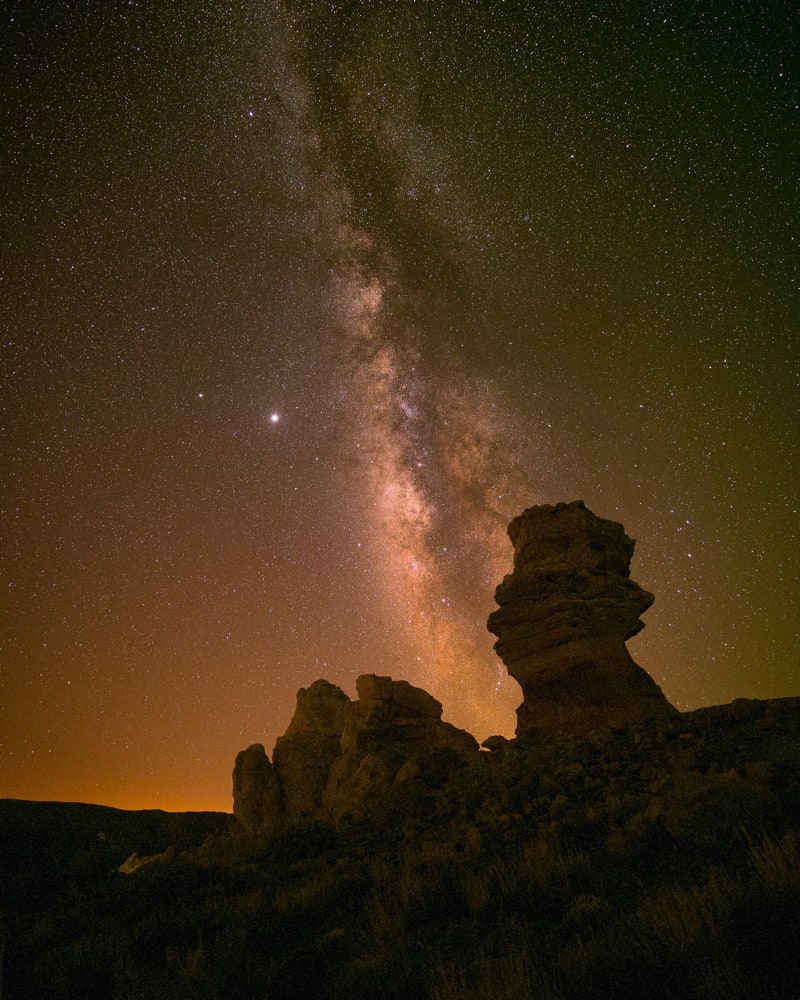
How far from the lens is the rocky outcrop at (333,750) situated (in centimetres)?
2014

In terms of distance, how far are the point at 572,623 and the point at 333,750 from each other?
1369 cm

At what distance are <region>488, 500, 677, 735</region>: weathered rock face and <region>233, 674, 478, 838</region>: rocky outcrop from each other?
4.27 metres

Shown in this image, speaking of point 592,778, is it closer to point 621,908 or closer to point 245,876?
point 621,908

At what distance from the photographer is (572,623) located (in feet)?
68.0

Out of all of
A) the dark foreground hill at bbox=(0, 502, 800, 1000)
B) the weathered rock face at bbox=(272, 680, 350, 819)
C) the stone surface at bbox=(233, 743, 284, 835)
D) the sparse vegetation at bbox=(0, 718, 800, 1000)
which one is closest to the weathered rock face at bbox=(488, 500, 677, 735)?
the dark foreground hill at bbox=(0, 502, 800, 1000)

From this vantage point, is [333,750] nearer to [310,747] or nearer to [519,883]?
[310,747]

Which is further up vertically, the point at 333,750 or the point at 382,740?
the point at 333,750

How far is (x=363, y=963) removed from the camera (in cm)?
491

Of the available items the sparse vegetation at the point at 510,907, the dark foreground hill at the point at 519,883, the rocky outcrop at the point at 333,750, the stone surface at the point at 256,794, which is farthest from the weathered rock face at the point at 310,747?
the sparse vegetation at the point at 510,907

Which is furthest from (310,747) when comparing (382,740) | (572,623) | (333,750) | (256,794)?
(572,623)

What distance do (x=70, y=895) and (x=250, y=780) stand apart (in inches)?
489

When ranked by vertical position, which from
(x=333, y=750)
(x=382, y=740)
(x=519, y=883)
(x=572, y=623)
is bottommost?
(x=519, y=883)

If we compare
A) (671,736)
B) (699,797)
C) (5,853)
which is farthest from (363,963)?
(5,853)

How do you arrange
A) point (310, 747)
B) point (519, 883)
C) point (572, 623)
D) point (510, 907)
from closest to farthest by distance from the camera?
point (510, 907)
point (519, 883)
point (572, 623)
point (310, 747)
